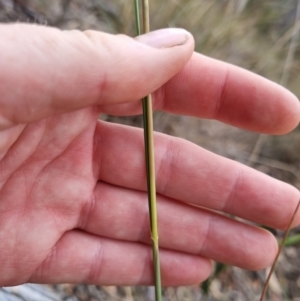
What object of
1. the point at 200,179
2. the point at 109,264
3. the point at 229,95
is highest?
the point at 229,95

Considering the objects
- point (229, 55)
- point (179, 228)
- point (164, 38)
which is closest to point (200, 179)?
point (179, 228)

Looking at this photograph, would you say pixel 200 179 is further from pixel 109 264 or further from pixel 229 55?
pixel 229 55

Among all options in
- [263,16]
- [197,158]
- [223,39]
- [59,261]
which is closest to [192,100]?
[197,158]

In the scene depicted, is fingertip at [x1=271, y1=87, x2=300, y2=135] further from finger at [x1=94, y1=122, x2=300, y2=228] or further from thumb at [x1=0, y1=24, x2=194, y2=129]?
thumb at [x1=0, y1=24, x2=194, y2=129]

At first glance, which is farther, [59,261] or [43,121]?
[59,261]

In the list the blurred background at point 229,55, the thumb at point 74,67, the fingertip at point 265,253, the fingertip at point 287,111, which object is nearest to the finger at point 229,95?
the fingertip at point 287,111

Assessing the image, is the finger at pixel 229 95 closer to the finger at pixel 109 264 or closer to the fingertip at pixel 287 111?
the fingertip at pixel 287 111

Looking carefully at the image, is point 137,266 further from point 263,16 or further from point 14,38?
point 263,16
